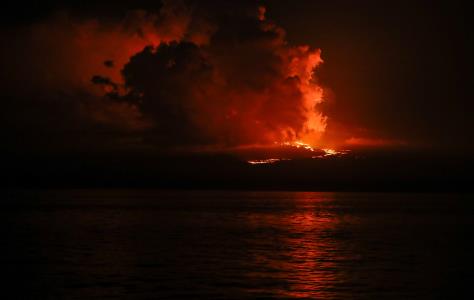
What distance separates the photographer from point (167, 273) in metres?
44.0

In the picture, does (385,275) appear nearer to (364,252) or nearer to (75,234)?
(364,252)

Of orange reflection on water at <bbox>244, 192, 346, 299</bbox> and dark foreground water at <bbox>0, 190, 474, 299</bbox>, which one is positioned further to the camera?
orange reflection on water at <bbox>244, 192, 346, 299</bbox>

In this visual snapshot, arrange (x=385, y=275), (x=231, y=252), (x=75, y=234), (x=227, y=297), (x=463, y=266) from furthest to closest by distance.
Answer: (x=75, y=234)
(x=231, y=252)
(x=463, y=266)
(x=385, y=275)
(x=227, y=297)

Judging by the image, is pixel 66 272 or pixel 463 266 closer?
pixel 66 272

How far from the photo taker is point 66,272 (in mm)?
44250

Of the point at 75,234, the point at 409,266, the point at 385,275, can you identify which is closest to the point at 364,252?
the point at 409,266

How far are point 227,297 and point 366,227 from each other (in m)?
58.0

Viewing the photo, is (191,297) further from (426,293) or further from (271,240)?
(271,240)

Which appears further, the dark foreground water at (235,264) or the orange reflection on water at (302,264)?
the orange reflection on water at (302,264)

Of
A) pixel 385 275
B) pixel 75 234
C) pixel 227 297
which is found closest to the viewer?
pixel 227 297

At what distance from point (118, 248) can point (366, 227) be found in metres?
41.5

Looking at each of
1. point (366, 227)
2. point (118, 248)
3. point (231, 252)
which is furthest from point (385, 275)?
point (366, 227)

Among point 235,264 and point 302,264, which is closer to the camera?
point 302,264

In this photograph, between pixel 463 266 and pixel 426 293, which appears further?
pixel 463 266
